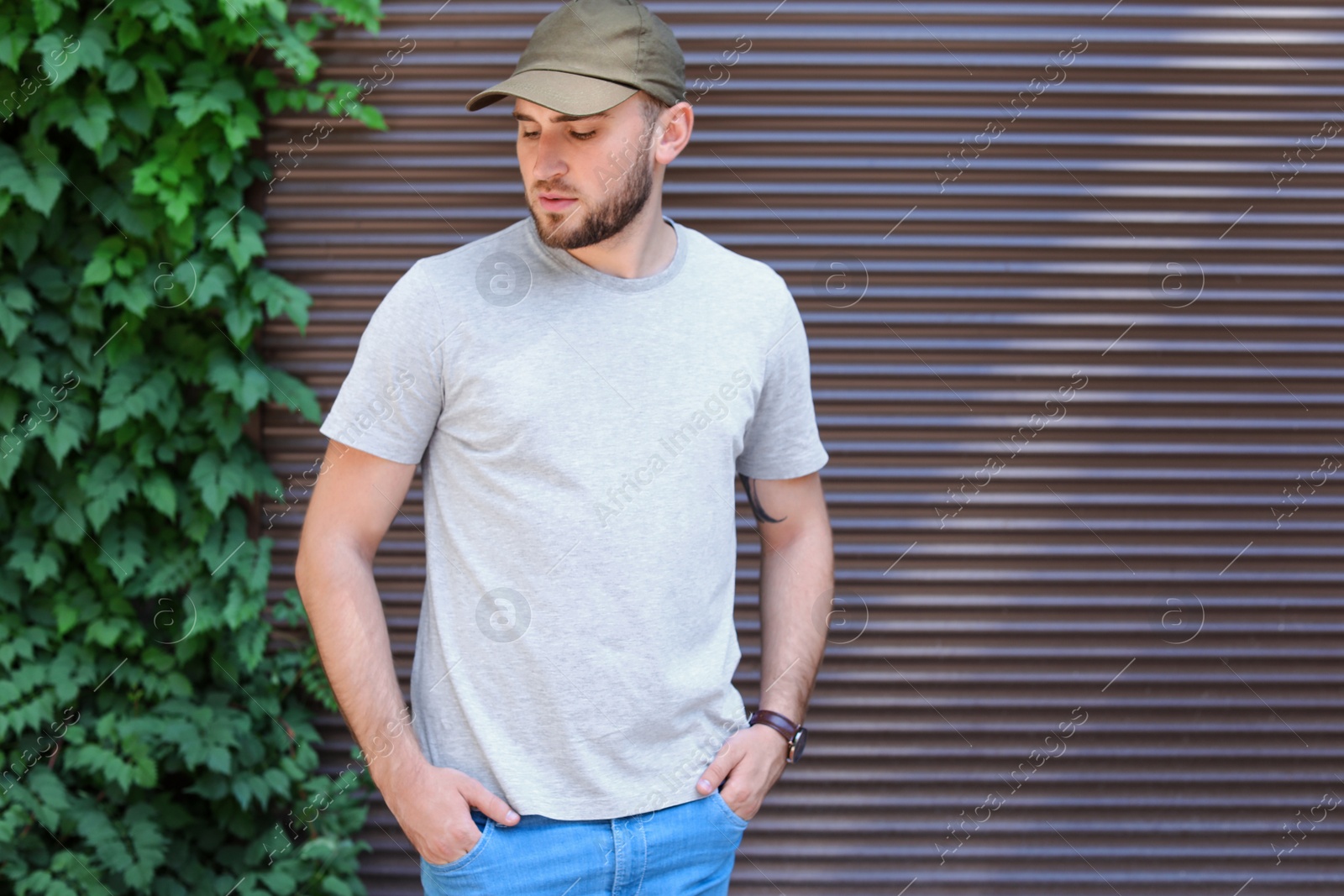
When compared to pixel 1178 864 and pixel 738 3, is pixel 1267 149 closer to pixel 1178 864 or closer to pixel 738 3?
pixel 738 3

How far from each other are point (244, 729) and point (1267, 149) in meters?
3.64

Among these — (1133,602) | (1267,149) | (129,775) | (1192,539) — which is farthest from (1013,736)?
(129,775)

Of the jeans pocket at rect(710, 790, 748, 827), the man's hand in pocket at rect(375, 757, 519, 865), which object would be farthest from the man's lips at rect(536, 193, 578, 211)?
the jeans pocket at rect(710, 790, 748, 827)

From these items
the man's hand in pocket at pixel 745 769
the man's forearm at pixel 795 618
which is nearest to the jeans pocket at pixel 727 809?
the man's hand in pocket at pixel 745 769

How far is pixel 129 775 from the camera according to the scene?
126 inches

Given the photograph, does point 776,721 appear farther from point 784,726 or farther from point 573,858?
point 573,858

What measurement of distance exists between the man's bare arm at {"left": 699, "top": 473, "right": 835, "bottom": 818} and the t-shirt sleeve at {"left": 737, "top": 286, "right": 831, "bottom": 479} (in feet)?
0.16

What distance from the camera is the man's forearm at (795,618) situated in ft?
7.17
